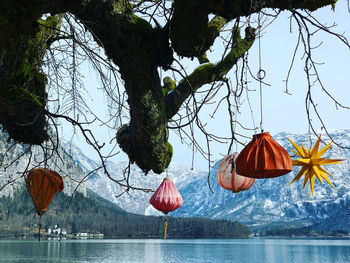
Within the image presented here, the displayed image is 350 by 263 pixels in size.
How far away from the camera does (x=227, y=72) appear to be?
12.2 feet

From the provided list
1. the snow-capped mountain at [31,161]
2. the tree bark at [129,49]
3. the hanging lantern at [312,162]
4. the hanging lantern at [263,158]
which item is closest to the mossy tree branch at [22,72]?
the tree bark at [129,49]

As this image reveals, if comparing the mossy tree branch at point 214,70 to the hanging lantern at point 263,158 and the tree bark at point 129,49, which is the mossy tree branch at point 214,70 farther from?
the hanging lantern at point 263,158

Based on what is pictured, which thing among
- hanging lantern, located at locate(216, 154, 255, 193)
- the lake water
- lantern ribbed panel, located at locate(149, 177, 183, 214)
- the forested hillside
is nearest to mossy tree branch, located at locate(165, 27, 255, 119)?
hanging lantern, located at locate(216, 154, 255, 193)

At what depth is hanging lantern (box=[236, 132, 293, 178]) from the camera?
3.00 metres

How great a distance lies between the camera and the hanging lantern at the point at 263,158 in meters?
3.00

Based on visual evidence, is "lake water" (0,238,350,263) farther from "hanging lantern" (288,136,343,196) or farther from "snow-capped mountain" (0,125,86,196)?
"hanging lantern" (288,136,343,196)

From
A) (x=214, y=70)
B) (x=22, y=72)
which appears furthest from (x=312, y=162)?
(x=22, y=72)

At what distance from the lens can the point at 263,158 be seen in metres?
3.00

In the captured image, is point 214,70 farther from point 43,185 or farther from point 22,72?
point 43,185

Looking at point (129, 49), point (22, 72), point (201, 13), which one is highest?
point (201, 13)

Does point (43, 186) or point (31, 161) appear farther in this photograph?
point (43, 186)

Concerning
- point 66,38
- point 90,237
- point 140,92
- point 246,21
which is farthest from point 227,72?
point 90,237

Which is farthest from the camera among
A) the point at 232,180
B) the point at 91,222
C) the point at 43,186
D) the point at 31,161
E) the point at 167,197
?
the point at 91,222

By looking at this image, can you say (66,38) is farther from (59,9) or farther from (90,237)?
(90,237)
